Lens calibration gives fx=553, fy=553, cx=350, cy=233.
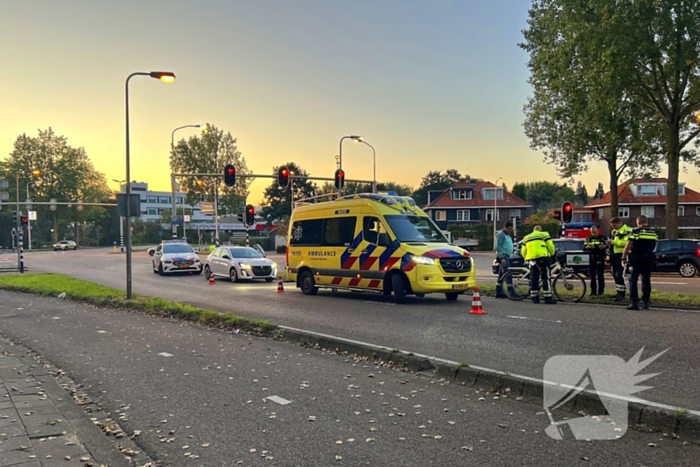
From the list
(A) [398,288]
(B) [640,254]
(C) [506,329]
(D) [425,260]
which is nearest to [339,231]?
(A) [398,288]

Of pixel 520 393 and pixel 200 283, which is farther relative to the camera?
pixel 200 283

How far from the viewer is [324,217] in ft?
53.1

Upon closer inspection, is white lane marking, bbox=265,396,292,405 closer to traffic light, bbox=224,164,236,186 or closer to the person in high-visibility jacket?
the person in high-visibility jacket

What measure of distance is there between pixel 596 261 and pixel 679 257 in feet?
34.2

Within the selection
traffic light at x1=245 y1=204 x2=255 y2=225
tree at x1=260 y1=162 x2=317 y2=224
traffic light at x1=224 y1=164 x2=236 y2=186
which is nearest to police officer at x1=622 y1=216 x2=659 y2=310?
traffic light at x1=224 y1=164 x2=236 y2=186

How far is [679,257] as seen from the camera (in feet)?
71.2

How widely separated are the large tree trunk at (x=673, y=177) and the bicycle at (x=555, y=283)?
50.3 ft

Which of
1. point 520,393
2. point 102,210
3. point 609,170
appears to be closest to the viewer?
point 520,393

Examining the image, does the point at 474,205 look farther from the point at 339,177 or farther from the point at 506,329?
the point at 506,329

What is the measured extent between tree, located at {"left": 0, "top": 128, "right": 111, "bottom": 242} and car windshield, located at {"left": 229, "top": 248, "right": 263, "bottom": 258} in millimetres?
71013

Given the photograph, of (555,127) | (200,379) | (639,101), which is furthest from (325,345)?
(555,127)

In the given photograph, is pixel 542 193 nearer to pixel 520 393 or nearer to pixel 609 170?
pixel 609 170

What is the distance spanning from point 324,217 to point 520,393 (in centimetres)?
1096

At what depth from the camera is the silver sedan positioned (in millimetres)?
22031
